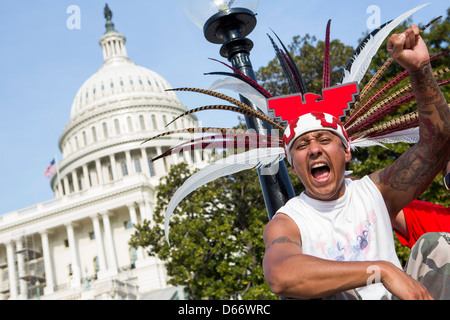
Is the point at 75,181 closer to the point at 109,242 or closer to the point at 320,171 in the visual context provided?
the point at 109,242

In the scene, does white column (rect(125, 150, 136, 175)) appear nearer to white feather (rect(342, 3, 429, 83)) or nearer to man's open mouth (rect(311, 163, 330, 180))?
white feather (rect(342, 3, 429, 83))

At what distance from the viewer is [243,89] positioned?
3.12 meters

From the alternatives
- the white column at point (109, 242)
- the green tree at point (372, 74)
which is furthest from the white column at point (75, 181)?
the green tree at point (372, 74)

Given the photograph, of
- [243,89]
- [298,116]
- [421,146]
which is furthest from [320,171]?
[243,89]

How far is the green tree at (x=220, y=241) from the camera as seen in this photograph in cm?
1673

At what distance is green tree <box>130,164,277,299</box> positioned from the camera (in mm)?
16734

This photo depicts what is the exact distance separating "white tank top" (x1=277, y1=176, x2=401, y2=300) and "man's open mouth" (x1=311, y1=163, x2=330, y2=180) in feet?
0.39

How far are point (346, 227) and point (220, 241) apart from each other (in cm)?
1543

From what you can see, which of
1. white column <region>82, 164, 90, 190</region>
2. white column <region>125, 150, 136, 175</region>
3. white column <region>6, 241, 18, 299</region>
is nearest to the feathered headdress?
white column <region>6, 241, 18, 299</region>

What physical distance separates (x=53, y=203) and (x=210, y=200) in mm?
38160

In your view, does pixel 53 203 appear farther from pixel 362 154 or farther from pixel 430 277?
pixel 430 277

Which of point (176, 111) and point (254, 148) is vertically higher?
point (176, 111)

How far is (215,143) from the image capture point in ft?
9.43
